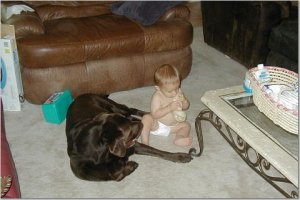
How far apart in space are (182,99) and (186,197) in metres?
0.55

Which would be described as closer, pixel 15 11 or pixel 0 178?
pixel 0 178

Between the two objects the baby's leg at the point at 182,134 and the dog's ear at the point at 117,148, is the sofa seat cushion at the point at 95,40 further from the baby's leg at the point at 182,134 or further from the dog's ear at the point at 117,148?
the dog's ear at the point at 117,148

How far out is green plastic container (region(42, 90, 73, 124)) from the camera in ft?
7.91

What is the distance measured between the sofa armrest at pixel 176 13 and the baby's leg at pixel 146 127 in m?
1.00

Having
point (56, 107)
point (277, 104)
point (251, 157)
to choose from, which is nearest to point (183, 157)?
point (251, 157)

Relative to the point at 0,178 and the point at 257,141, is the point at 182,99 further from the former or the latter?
the point at 0,178

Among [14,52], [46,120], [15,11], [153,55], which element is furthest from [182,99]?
[15,11]

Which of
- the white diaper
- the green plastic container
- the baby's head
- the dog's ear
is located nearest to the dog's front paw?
the white diaper

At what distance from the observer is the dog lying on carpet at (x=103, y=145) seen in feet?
5.68

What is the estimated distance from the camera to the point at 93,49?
2.56m

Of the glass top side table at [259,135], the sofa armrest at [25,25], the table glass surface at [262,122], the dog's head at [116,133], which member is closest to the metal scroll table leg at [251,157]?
the glass top side table at [259,135]

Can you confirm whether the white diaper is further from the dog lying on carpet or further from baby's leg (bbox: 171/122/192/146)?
the dog lying on carpet

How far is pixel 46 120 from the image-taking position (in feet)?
8.16

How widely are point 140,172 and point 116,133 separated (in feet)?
1.28
